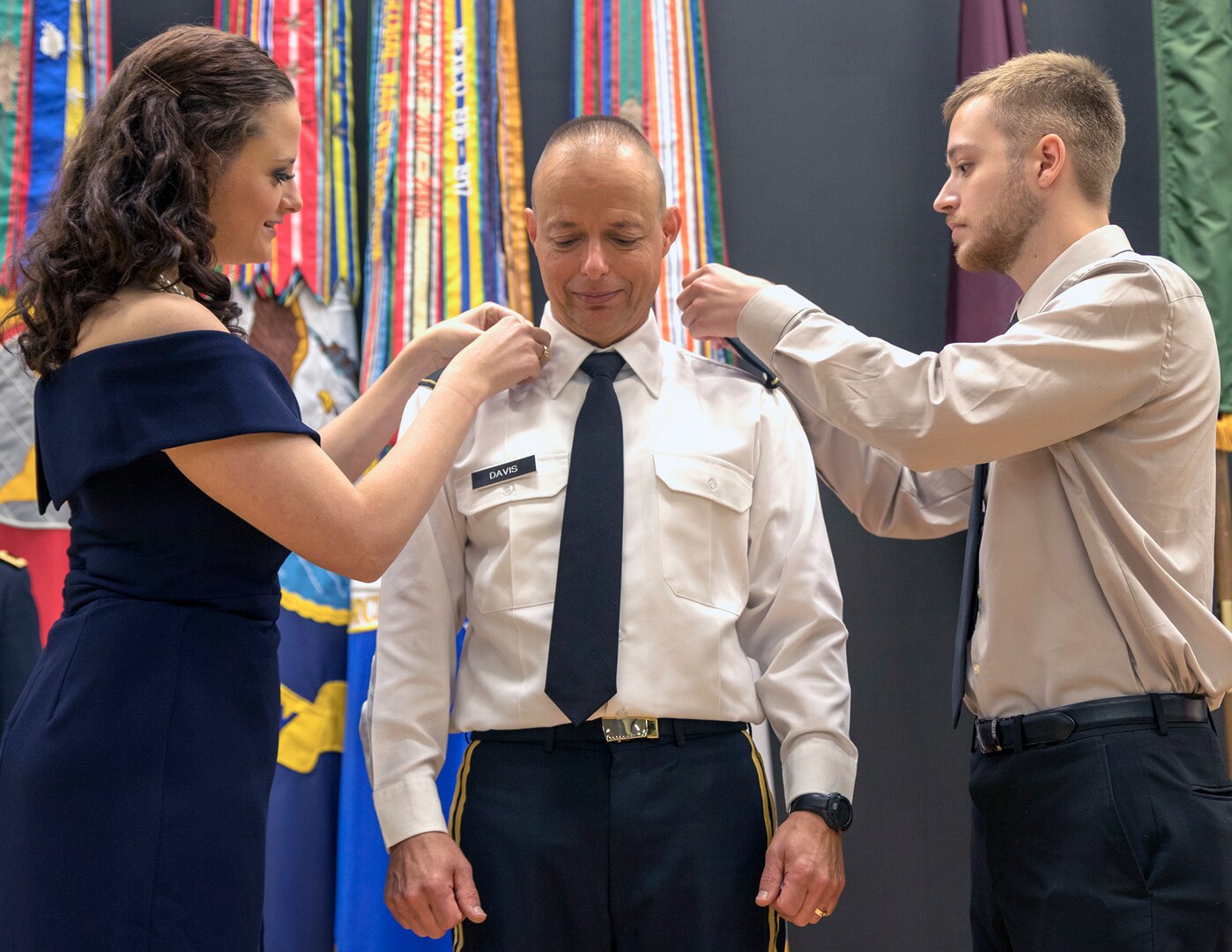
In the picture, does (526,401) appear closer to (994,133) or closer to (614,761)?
(614,761)

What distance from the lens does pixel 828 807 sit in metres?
1.75

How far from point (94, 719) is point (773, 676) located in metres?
0.98

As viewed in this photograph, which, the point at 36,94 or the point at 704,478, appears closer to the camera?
the point at 704,478

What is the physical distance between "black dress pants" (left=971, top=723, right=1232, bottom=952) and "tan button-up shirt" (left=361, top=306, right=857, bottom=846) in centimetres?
28

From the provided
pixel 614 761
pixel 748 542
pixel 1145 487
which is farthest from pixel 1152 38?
pixel 614 761

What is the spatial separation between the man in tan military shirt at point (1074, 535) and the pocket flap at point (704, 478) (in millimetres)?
174

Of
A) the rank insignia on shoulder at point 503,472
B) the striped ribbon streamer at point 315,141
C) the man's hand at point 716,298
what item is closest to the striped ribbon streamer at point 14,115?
the striped ribbon streamer at point 315,141

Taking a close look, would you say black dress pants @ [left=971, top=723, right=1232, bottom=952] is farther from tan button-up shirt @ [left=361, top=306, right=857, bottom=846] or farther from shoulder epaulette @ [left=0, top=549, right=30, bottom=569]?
shoulder epaulette @ [left=0, top=549, right=30, bottom=569]

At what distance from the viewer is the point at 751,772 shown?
70.7 inches

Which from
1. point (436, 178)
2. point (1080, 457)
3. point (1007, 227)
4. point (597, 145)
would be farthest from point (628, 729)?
point (436, 178)

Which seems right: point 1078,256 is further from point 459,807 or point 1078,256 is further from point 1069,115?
point 459,807

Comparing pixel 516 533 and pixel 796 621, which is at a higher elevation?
pixel 516 533

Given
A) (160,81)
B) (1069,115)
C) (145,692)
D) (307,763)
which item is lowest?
(307,763)

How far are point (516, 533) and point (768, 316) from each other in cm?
54
